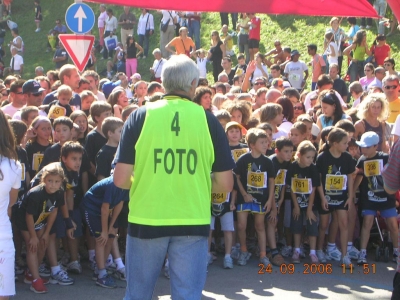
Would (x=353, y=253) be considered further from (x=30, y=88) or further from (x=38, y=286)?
(x=30, y=88)

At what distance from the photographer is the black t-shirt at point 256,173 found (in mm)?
7902

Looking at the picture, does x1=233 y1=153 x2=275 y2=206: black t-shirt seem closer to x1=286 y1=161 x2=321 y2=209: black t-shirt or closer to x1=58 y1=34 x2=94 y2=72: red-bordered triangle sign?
x1=286 y1=161 x2=321 y2=209: black t-shirt

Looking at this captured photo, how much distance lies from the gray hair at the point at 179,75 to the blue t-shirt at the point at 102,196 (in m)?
2.87

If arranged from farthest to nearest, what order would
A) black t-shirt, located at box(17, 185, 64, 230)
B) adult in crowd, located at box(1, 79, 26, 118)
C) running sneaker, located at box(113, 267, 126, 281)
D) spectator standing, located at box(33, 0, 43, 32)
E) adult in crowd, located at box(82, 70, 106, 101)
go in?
spectator standing, located at box(33, 0, 43, 32) < adult in crowd, located at box(82, 70, 106, 101) < adult in crowd, located at box(1, 79, 26, 118) < running sneaker, located at box(113, 267, 126, 281) < black t-shirt, located at box(17, 185, 64, 230)

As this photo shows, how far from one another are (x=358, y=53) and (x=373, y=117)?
8.82 metres

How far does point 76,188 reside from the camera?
7.43 meters

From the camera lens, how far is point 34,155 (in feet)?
24.4

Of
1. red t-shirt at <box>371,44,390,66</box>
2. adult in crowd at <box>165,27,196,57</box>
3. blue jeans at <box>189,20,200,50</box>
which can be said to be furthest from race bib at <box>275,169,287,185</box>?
blue jeans at <box>189,20,200,50</box>

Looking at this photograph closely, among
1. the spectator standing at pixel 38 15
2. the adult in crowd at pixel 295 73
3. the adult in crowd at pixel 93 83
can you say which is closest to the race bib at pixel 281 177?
the adult in crowd at pixel 93 83

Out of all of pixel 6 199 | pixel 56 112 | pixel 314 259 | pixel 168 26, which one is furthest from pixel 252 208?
pixel 168 26

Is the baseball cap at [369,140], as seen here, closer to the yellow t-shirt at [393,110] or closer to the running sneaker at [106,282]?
the yellow t-shirt at [393,110]

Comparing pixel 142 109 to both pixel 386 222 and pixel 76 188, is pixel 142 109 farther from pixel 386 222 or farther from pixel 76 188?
pixel 386 222

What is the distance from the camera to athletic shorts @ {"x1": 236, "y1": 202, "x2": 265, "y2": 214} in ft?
26.1

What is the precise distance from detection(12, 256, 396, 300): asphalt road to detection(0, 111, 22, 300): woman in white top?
2.09 m
